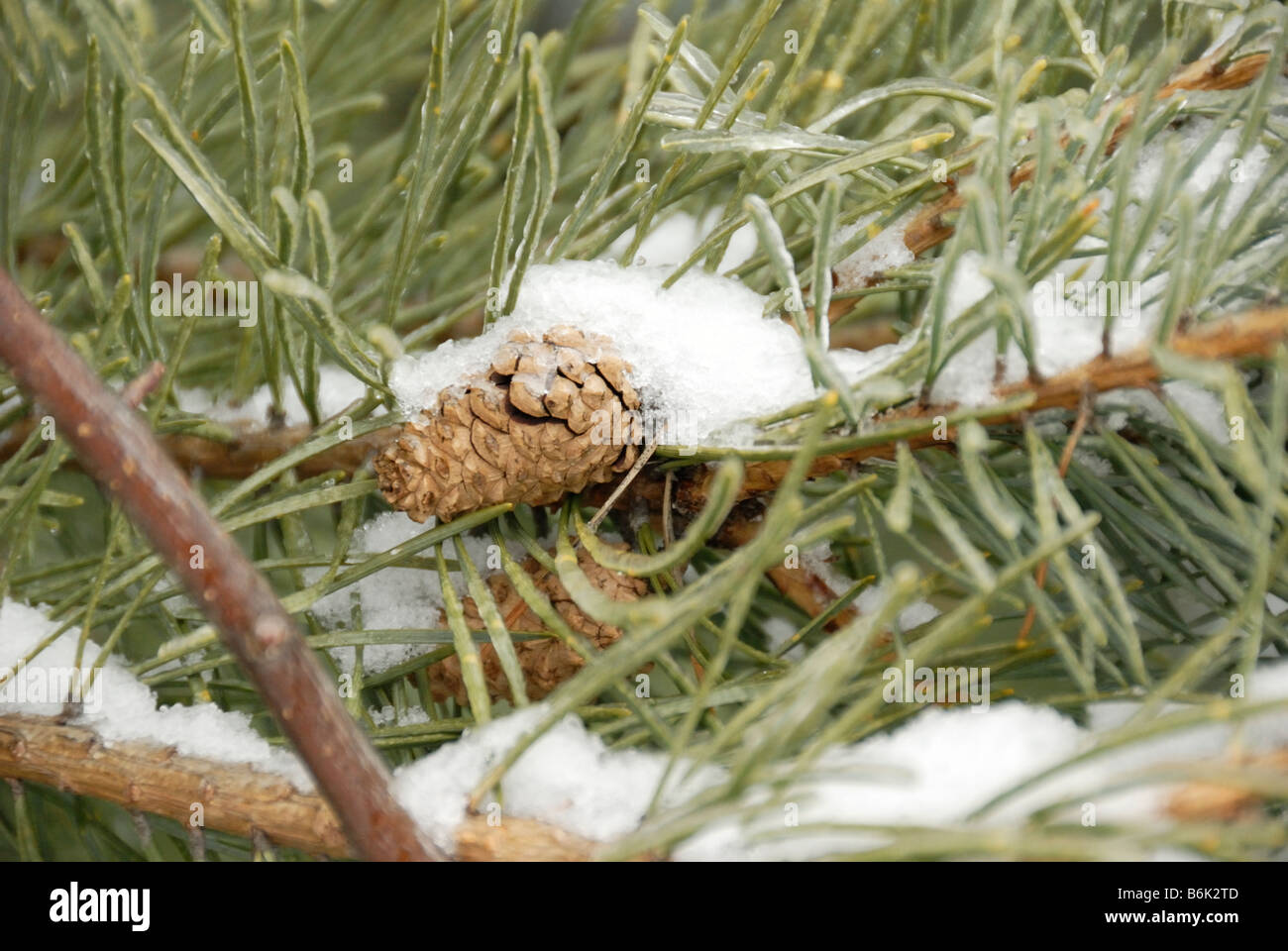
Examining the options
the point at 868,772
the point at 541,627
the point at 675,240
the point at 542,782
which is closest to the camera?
the point at 868,772

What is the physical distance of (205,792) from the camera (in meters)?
0.44

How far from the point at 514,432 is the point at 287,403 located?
246mm

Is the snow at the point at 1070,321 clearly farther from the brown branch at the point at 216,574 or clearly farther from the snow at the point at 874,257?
the brown branch at the point at 216,574

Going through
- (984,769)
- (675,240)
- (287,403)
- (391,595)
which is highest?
(675,240)

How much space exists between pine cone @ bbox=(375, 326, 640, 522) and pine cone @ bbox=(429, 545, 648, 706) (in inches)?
2.3

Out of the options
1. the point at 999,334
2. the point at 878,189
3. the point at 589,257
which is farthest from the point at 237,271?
the point at 999,334

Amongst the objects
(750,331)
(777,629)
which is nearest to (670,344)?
(750,331)

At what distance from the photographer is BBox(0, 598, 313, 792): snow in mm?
464

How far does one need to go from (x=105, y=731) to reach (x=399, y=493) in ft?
0.60

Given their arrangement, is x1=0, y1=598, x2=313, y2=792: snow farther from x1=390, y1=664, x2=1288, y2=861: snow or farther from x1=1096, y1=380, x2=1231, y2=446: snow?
x1=1096, y1=380, x2=1231, y2=446: snow

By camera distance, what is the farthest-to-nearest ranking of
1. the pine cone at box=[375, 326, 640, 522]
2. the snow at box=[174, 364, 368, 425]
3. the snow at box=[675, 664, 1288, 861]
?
the snow at box=[174, 364, 368, 425] → the pine cone at box=[375, 326, 640, 522] → the snow at box=[675, 664, 1288, 861]

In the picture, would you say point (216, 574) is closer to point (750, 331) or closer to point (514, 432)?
point (514, 432)

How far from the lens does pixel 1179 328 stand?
0.38m

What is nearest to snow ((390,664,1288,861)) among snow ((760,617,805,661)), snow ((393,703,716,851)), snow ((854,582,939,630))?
snow ((393,703,716,851))
